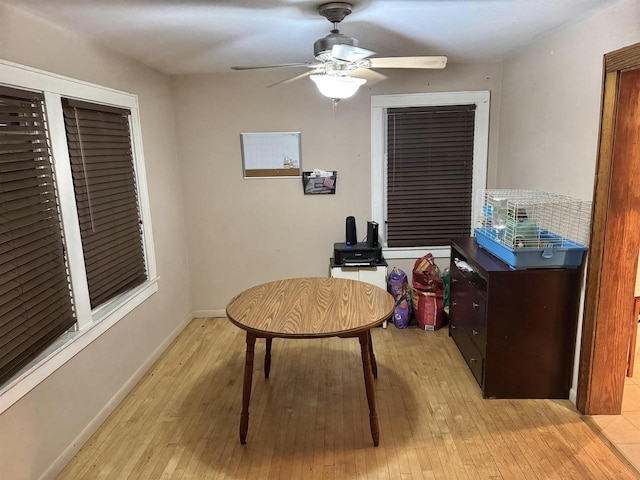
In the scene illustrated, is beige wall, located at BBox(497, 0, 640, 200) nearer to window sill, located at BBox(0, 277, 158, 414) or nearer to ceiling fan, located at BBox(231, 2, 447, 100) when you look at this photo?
ceiling fan, located at BBox(231, 2, 447, 100)

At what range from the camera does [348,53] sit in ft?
6.35

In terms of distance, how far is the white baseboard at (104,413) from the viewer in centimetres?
217

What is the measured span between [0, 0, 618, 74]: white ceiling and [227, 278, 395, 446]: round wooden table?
61.5 inches

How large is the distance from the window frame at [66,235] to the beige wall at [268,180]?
3.07 ft

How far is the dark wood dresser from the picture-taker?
253 centimetres

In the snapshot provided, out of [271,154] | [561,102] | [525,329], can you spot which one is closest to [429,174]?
[561,102]

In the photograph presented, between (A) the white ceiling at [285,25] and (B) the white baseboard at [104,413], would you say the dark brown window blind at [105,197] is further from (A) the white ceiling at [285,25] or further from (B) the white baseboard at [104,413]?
(B) the white baseboard at [104,413]

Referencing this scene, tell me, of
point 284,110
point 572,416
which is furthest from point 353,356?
point 284,110

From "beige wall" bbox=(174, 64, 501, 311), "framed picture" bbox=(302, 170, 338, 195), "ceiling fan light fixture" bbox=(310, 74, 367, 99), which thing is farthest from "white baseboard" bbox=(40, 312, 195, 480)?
"ceiling fan light fixture" bbox=(310, 74, 367, 99)

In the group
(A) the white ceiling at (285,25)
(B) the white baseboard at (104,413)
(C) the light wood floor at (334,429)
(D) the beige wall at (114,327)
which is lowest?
(C) the light wood floor at (334,429)

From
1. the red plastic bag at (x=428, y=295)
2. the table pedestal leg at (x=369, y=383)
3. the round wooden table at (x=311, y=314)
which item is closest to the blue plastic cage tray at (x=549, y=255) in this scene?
the round wooden table at (x=311, y=314)

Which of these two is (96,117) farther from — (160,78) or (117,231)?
(160,78)

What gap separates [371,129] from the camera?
3770 millimetres

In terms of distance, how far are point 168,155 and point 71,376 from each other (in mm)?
2007
